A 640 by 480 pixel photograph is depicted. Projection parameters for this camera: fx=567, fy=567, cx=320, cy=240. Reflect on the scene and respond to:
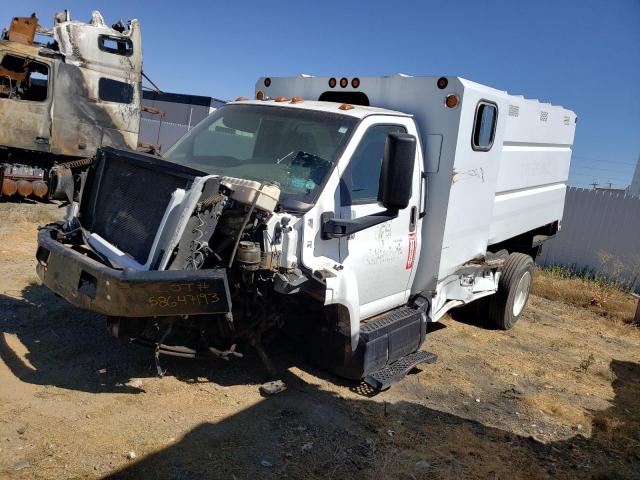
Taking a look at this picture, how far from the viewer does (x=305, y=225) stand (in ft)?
12.7

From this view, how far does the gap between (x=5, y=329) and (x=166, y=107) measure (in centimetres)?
2128

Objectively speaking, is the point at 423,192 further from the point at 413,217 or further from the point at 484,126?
the point at 484,126

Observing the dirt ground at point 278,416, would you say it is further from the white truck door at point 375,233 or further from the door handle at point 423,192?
the door handle at point 423,192

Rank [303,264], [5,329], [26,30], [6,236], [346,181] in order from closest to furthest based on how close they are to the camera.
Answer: [303,264] → [346,181] → [5,329] → [6,236] → [26,30]

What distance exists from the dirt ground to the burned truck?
5.67 meters

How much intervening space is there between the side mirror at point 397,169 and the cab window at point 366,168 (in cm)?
42

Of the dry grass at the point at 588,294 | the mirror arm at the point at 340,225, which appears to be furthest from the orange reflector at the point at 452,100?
the dry grass at the point at 588,294

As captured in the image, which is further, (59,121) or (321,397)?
(59,121)

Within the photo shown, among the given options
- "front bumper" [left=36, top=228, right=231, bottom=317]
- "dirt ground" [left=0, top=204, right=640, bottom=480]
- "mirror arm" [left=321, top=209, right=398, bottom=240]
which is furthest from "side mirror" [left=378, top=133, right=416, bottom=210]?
"dirt ground" [left=0, top=204, right=640, bottom=480]

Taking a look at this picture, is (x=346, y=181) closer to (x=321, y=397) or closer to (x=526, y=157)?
(x=321, y=397)

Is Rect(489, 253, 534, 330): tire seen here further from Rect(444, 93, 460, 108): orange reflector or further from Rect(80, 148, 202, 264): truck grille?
Rect(80, 148, 202, 264): truck grille

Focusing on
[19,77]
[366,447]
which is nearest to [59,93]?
[19,77]

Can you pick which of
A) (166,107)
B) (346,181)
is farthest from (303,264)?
(166,107)

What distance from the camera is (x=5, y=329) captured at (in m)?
4.86
